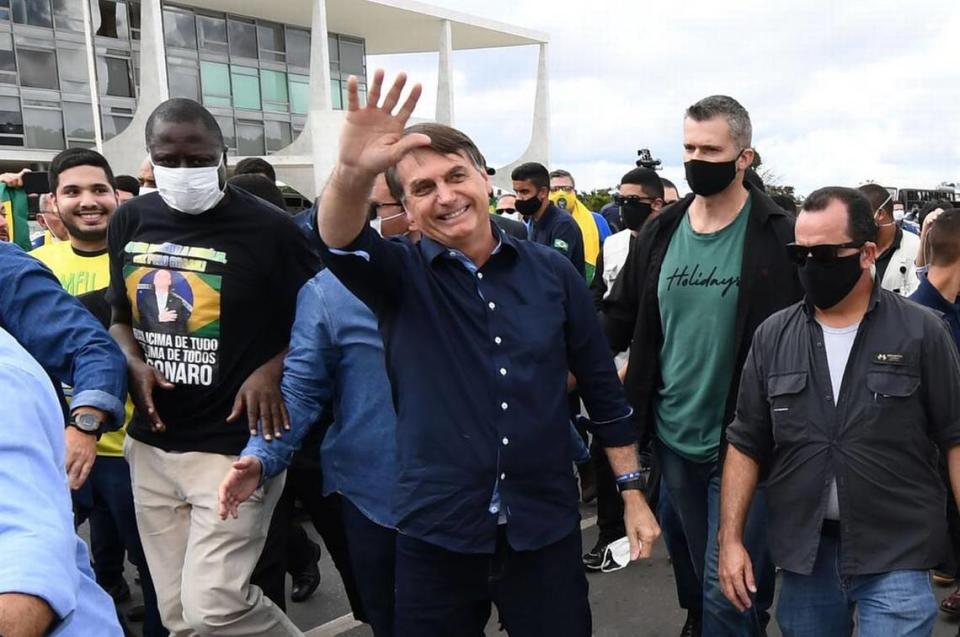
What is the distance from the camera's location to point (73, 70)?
2741 centimetres

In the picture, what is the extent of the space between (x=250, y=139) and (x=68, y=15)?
7149 mm

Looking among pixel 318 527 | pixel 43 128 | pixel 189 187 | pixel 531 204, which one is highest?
pixel 43 128

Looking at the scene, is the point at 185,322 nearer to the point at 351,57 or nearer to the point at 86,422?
the point at 86,422

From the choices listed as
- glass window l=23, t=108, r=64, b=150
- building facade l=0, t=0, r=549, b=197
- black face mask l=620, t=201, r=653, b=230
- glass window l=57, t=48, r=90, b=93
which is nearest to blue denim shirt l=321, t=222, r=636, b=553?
black face mask l=620, t=201, r=653, b=230

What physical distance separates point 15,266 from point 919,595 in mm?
2829

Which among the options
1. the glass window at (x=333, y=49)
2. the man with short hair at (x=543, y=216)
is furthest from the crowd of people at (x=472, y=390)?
the glass window at (x=333, y=49)

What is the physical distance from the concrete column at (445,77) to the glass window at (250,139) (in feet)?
25.5

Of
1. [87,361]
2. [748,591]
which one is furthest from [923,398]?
[87,361]

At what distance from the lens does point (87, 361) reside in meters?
2.40

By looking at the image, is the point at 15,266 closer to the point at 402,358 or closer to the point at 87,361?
the point at 87,361

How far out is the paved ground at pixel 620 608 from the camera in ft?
12.1

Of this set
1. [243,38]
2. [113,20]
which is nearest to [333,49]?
[243,38]

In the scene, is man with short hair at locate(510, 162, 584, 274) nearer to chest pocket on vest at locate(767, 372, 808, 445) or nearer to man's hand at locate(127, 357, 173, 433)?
chest pocket on vest at locate(767, 372, 808, 445)

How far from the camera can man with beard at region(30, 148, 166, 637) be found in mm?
3279
